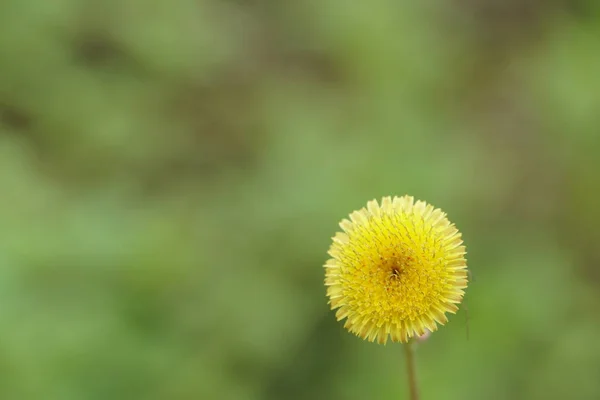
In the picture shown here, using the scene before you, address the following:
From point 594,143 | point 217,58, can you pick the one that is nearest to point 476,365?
point 594,143

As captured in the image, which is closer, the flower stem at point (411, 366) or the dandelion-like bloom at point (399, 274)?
the dandelion-like bloom at point (399, 274)

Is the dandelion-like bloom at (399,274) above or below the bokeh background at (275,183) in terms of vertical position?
below

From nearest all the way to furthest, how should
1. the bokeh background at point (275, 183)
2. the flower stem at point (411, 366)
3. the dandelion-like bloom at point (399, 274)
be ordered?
the dandelion-like bloom at point (399, 274), the flower stem at point (411, 366), the bokeh background at point (275, 183)

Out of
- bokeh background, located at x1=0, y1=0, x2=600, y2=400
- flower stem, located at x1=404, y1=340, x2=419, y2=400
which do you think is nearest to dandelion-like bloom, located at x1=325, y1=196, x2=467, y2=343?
flower stem, located at x1=404, y1=340, x2=419, y2=400

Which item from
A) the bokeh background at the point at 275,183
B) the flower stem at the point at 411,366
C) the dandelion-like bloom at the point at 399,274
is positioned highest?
the bokeh background at the point at 275,183

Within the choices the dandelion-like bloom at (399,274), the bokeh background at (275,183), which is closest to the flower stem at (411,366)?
the dandelion-like bloom at (399,274)

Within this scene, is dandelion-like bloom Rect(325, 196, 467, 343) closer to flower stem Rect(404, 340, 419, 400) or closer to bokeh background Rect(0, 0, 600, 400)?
flower stem Rect(404, 340, 419, 400)

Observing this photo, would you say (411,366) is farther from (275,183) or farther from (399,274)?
(275,183)

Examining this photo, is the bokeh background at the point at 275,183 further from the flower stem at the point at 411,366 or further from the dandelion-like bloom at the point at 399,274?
the dandelion-like bloom at the point at 399,274
